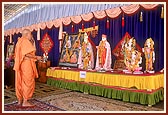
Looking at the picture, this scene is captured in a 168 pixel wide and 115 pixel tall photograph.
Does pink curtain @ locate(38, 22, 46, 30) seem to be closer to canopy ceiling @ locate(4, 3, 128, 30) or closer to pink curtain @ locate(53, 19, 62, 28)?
canopy ceiling @ locate(4, 3, 128, 30)

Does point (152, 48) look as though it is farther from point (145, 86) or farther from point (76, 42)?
point (76, 42)

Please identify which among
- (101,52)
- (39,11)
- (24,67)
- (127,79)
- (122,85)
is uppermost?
(39,11)

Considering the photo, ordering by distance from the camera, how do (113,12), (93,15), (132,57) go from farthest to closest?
(93,15)
(113,12)
(132,57)

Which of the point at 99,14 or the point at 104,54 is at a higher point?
the point at 99,14

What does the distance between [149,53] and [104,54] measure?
1163mm

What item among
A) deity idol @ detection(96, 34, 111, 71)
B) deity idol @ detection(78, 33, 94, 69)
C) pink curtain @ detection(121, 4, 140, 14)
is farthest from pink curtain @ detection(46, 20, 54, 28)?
pink curtain @ detection(121, 4, 140, 14)

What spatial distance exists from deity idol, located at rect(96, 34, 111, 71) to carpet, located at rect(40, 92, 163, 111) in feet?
2.70

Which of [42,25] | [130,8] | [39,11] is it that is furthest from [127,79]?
[39,11]

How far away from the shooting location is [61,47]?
701cm

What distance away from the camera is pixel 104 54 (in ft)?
17.3

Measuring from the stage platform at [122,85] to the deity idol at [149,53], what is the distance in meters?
0.29

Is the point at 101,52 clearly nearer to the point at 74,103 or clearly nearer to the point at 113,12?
the point at 113,12

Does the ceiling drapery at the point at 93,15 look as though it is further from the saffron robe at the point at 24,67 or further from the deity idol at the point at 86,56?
the saffron robe at the point at 24,67

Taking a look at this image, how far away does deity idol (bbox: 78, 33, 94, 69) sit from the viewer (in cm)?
569
